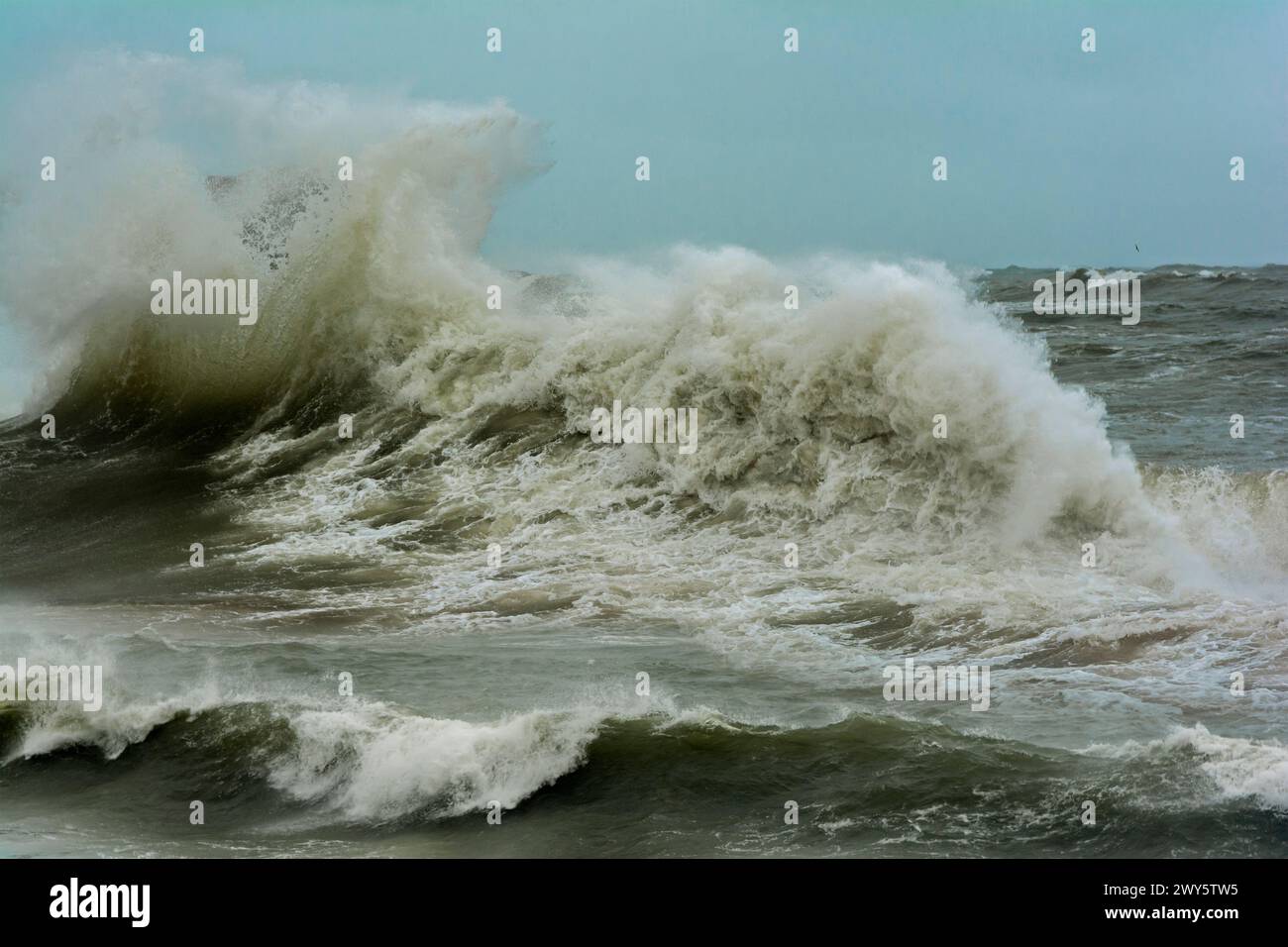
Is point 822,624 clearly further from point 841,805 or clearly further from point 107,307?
point 107,307

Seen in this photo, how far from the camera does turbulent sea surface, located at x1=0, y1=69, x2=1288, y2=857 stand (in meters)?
7.58

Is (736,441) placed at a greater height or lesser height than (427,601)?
greater

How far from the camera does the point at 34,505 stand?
17.2 metres

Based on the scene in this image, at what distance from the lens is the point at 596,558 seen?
1308 cm

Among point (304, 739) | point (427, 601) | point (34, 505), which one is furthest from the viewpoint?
point (34, 505)

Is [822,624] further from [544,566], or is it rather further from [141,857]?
[141,857]

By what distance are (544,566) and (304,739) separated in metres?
4.66

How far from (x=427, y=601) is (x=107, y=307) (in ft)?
43.9

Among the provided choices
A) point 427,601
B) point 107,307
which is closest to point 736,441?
point 427,601

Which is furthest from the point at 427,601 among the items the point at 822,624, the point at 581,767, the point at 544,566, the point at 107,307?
the point at 107,307

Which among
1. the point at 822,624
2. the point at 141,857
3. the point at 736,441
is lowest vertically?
the point at 141,857

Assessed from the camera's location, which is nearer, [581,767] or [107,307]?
[581,767]

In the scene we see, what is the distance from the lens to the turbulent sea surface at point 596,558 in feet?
24.9
